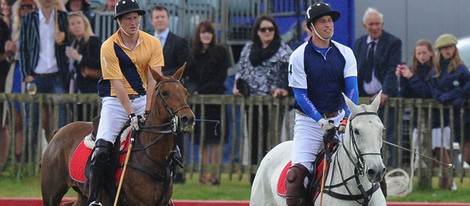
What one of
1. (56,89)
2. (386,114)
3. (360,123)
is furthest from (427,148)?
(360,123)

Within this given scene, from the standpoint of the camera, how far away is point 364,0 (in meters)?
17.7

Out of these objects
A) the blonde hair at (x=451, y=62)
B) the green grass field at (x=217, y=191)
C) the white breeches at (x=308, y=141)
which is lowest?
the green grass field at (x=217, y=191)

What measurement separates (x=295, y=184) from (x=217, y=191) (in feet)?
17.2

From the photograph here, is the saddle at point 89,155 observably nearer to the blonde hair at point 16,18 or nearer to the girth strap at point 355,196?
the girth strap at point 355,196

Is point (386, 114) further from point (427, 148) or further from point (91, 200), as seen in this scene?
point (91, 200)

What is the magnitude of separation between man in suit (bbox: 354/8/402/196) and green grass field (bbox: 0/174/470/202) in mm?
872

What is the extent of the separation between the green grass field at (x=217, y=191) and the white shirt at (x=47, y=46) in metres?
1.53

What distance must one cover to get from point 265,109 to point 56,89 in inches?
118

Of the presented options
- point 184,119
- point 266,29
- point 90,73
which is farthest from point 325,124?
point 90,73

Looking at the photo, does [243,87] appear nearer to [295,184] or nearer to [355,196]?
[295,184]

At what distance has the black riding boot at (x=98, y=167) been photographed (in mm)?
11461

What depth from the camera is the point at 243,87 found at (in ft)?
53.5

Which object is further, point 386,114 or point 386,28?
point 386,28

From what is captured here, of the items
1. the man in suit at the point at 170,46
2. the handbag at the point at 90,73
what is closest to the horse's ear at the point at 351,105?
the man in suit at the point at 170,46
